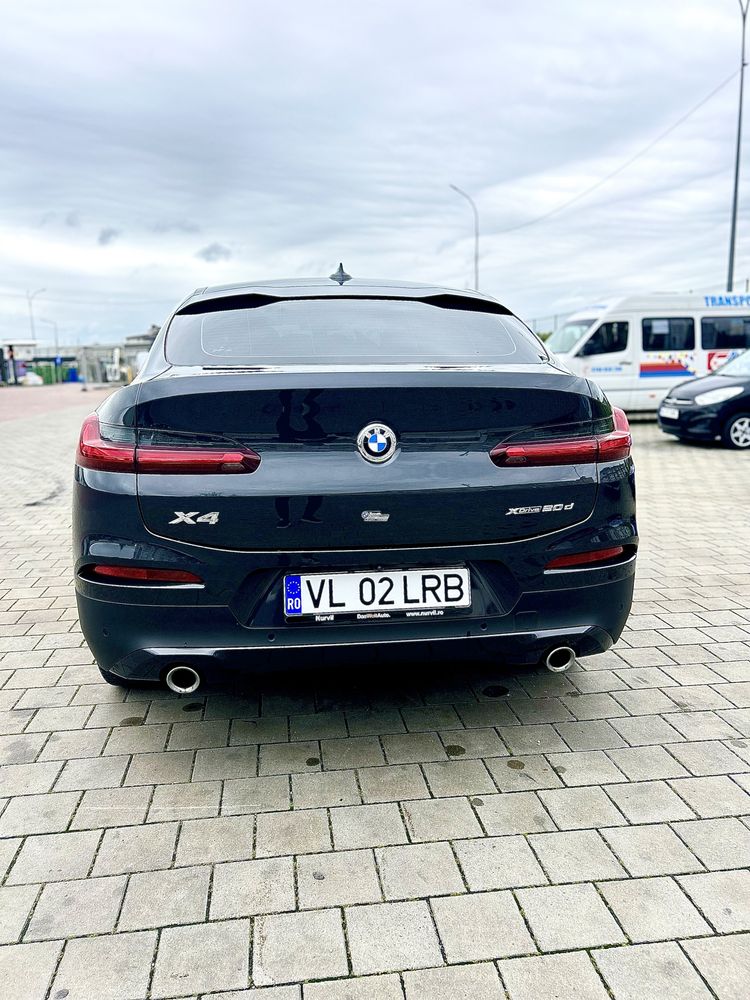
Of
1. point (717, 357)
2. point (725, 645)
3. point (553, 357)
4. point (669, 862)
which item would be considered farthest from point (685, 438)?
point (669, 862)

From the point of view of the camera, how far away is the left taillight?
2.52 metres

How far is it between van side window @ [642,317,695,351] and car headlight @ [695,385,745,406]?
3424mm

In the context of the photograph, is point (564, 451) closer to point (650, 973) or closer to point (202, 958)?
point (650, 973)

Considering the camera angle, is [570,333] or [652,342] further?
[570,333]

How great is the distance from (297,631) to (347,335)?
1192 millimetres

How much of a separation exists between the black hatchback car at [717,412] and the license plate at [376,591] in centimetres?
1099

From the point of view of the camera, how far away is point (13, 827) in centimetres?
257

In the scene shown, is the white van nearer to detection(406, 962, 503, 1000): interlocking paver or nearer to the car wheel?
the car wheel

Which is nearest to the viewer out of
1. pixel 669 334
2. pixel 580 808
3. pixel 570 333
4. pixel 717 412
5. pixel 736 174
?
pixel 580 808

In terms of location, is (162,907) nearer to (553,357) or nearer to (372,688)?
(372,688)

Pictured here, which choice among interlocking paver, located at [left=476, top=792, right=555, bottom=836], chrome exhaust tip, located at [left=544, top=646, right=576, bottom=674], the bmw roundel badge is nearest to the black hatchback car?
chrome exhaust tip, located at [left=544, top=646, right=576, bottom=674]

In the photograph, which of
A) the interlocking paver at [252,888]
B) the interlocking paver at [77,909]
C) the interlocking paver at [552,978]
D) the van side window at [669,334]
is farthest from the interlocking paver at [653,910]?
the van side window at [669,334]

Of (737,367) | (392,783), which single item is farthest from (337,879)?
(737,367)

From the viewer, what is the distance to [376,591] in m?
2.63
